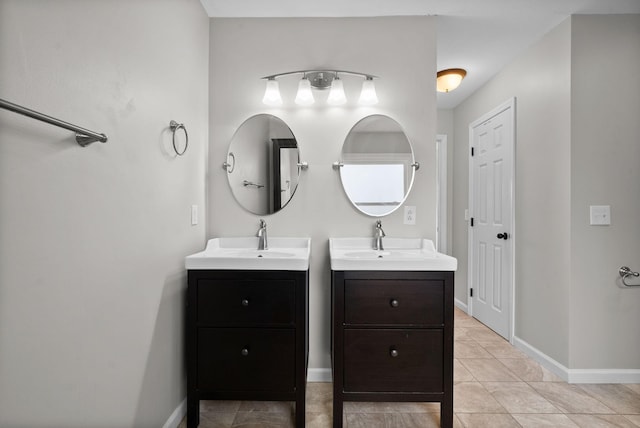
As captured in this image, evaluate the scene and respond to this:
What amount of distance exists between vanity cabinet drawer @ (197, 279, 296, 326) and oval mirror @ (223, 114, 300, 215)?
712 millimetres

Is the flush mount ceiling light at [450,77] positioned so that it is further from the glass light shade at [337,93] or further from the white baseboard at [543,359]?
the white baseboard at [543,359]

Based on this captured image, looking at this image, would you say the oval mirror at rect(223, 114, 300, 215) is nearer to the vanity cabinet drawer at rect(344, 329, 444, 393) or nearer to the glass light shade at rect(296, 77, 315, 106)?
the glass light shade at rect(296, 77, 315, 106)

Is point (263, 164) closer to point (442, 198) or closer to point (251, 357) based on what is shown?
point (251, 357)

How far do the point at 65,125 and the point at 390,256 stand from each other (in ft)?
5.15

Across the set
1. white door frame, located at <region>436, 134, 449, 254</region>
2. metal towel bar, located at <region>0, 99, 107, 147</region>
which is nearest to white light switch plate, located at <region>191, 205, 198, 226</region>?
metal towel bar, located at <region>0, 99, 107, 147</region>

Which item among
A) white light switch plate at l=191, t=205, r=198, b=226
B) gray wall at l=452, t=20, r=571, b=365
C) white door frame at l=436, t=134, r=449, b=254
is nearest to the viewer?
white light switch plate at l=191, t=205, r=198, b=226

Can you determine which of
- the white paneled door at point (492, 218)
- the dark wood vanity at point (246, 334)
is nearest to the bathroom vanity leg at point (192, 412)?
the dark wood vanity at point (246, 334)

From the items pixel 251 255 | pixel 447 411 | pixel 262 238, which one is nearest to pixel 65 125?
pixel 251 255

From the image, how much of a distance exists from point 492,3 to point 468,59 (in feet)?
2.67

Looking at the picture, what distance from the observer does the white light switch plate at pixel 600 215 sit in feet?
7.45

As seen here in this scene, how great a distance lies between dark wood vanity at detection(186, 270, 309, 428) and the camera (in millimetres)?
1686

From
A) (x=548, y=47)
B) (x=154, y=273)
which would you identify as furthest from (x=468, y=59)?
(x=154, y=273)

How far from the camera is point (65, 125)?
906 mm

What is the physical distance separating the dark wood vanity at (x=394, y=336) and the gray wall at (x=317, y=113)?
1.92 feet
